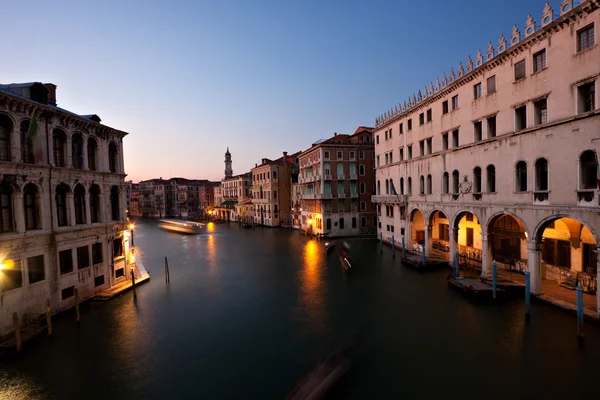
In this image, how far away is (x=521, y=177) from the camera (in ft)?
62.7

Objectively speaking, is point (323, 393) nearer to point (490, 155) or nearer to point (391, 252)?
point (490, 155)

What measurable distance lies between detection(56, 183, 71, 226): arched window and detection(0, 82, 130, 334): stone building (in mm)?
54

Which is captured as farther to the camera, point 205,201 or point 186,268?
point 205,201

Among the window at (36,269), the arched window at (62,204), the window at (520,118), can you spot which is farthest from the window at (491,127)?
the window at (36,269)

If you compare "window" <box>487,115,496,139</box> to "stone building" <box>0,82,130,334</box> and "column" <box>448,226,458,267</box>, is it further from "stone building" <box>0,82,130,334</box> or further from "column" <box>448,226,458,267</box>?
"stone building" <box>0,82,130,334</box>

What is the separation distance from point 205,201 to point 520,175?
10571 cm

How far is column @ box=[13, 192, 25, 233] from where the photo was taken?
15.2 meters

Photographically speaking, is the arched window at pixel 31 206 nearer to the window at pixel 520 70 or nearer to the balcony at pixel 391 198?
the window at pixel 520 70

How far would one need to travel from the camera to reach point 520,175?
19141 millimetres

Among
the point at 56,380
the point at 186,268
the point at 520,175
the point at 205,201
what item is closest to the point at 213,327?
the point at 56,380

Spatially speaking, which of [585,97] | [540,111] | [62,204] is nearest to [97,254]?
[62,204]

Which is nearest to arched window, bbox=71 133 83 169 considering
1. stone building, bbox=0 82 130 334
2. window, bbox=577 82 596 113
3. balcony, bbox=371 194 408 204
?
stone building, bbox=0 82 130 334

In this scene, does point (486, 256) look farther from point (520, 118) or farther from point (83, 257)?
point (83, 257)

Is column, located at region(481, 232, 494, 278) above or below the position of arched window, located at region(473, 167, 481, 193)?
below
